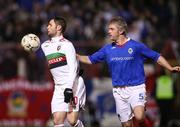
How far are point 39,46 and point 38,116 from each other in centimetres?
833

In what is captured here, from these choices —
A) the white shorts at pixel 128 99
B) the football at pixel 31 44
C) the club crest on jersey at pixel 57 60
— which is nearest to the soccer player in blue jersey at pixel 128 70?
the white shorts at pixel 128 99

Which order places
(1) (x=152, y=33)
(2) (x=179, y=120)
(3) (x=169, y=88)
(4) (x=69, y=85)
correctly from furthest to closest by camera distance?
(1) (x=152, y=33), (2) (x=179, y=120), (3) (x=169, y=88), (4) (x=69, y=85)

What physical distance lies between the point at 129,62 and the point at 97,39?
9.23m

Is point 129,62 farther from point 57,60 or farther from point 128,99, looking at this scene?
point 57,60

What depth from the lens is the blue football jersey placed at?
45.0ft

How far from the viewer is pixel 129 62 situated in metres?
13.7

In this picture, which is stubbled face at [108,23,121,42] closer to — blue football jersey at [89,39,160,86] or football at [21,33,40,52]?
blue football jersey at [89,39,160,86]

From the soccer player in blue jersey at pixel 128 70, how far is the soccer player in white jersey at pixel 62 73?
0.73 meters

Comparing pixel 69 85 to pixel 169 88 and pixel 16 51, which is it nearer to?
pixel 169 88

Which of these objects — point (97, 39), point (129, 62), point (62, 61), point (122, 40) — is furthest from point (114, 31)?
point (97, 39)

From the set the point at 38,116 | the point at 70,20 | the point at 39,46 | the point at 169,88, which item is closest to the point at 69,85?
the point at 39,46

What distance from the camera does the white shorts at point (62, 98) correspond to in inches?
539

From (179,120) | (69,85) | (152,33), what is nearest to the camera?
(69,85)

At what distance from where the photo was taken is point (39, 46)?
14000 mm
